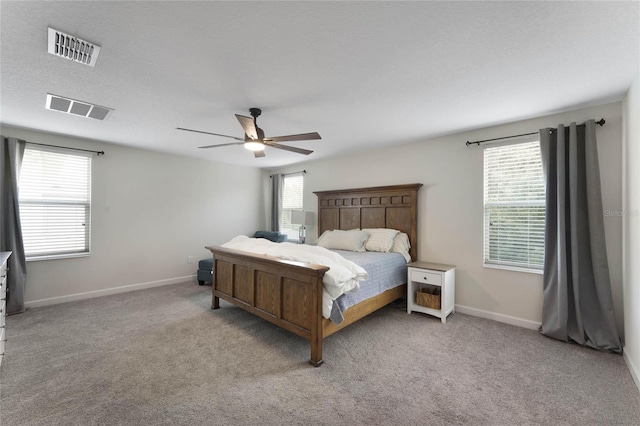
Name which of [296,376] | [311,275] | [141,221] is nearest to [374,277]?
[311,275]

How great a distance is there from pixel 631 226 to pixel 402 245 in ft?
7.37

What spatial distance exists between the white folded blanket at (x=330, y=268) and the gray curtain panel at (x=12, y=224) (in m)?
3.07

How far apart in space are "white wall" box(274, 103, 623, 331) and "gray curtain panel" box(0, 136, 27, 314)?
16.3ft

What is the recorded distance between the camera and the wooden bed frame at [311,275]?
7.89 feet

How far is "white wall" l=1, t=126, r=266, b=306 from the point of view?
3.90 metres

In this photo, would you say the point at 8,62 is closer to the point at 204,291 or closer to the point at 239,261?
the point at 239,261

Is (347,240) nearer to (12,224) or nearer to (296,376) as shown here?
(296,376)

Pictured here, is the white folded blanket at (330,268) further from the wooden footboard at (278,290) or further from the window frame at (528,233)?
the window frame at (528,233)

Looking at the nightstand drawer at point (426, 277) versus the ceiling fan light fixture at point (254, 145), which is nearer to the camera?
the ceiling fan light fixture at point (254, 145)

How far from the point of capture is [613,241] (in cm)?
262

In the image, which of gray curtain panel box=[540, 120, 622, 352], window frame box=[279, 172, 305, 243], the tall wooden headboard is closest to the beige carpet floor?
gray curtain panel box=[540, 120, 622, 352]

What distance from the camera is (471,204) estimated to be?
3.53m

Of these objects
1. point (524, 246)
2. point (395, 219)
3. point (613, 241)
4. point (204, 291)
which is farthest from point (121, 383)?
point (613, 241)

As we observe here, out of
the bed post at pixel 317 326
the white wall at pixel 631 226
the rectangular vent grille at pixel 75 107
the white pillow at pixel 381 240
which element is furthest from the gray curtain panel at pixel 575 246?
the rectangular vent grille at pixel 75 107
